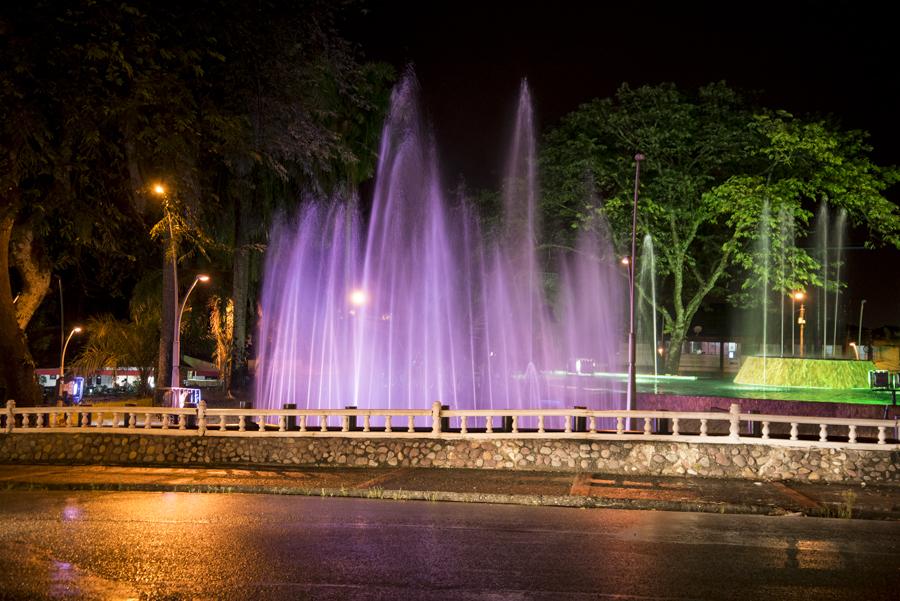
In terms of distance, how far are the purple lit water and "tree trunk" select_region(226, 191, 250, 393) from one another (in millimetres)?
1192

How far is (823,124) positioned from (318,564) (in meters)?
34.5

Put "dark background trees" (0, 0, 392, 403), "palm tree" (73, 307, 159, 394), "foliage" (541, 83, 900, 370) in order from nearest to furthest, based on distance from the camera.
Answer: "dark background trees" (0, 0, 392, 403) < "foliage" (541, 83, 900, 370) < "palm tree" (73, 307, 159, 394)

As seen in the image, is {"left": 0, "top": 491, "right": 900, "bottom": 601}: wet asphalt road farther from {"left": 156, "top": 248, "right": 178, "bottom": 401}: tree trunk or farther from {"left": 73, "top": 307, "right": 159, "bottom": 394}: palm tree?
{"left": 73, "top": 307, "right": 159, "bottom": 394}: palm tree

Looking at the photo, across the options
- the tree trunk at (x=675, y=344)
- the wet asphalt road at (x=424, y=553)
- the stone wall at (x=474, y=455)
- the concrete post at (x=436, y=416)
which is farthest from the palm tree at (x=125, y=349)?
the wet asphalt road at (x=424, y=553)

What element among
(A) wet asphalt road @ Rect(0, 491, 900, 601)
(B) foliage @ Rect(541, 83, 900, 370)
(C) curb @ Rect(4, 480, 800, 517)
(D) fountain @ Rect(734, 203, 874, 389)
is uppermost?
(B) foliage @ Rect(541, 83, 900, 370)

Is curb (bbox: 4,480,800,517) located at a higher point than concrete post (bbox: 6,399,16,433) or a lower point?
lower

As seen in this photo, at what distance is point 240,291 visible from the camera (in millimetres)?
33156

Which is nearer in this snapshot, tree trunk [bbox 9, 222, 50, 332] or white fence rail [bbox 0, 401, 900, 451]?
white fence rail [bbox 0, 401, 900, 451]

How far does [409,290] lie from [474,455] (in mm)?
17730

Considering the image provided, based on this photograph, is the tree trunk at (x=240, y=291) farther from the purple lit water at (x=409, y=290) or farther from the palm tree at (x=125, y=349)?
the palm tree at (x=125, y=349)

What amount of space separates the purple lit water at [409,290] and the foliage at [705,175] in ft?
6.05

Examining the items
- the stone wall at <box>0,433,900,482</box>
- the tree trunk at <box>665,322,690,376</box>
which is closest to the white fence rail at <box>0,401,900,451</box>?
the stone wall at <box>0,433,900,482</box>

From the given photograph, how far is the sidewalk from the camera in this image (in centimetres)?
1282

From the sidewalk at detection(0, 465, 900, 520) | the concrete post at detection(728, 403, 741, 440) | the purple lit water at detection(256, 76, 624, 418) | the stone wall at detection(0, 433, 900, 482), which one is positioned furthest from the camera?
the purple lit water at detection(256, 76, 624, 418)
